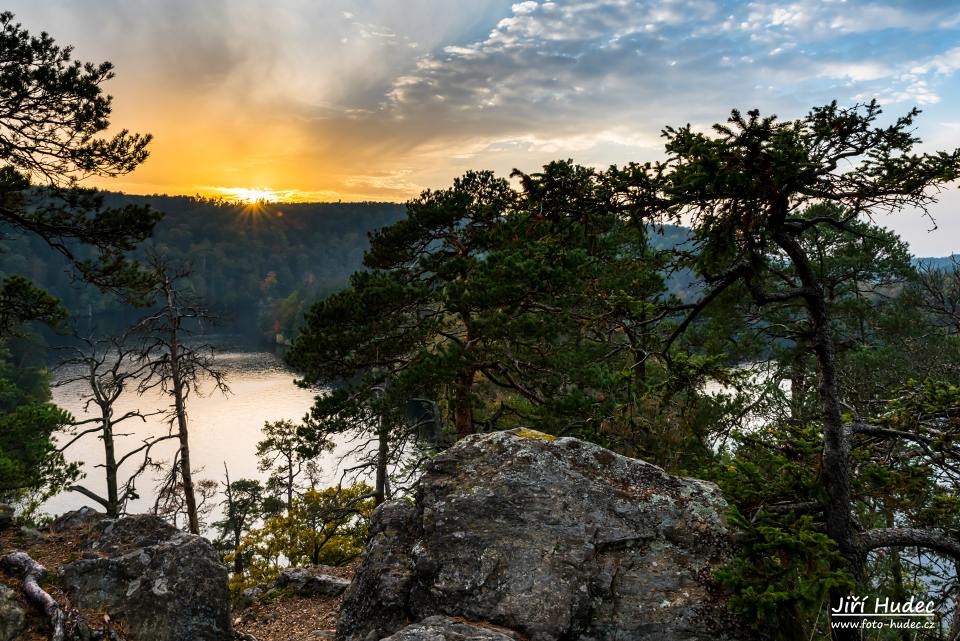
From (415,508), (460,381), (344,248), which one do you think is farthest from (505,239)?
(344,248)

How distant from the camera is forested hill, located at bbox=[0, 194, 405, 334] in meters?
109

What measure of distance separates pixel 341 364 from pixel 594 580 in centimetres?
877

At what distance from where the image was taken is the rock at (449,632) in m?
3.76

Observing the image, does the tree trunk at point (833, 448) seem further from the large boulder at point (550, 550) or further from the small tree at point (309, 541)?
the small tree at point (309, 541)

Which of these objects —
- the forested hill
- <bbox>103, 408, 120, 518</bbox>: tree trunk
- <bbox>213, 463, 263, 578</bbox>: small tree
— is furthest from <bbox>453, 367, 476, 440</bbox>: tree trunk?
the forested hill

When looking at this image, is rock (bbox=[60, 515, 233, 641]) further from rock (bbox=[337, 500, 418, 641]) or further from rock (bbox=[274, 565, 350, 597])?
rock (bbox=[337, 500, 418, 641])

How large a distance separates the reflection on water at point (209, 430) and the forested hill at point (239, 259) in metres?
45.3

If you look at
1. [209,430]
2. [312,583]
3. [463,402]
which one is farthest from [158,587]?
[209,430]

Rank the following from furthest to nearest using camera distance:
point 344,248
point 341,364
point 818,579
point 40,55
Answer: point 344,248, point 341,364, point 40,55, point 818,579

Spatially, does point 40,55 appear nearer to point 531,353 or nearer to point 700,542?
point 531,353

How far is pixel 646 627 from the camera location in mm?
4195

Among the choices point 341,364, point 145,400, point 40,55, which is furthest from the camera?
point 145,400

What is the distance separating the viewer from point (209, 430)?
42312 mm

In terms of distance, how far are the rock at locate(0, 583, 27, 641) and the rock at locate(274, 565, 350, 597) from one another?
5289mm
